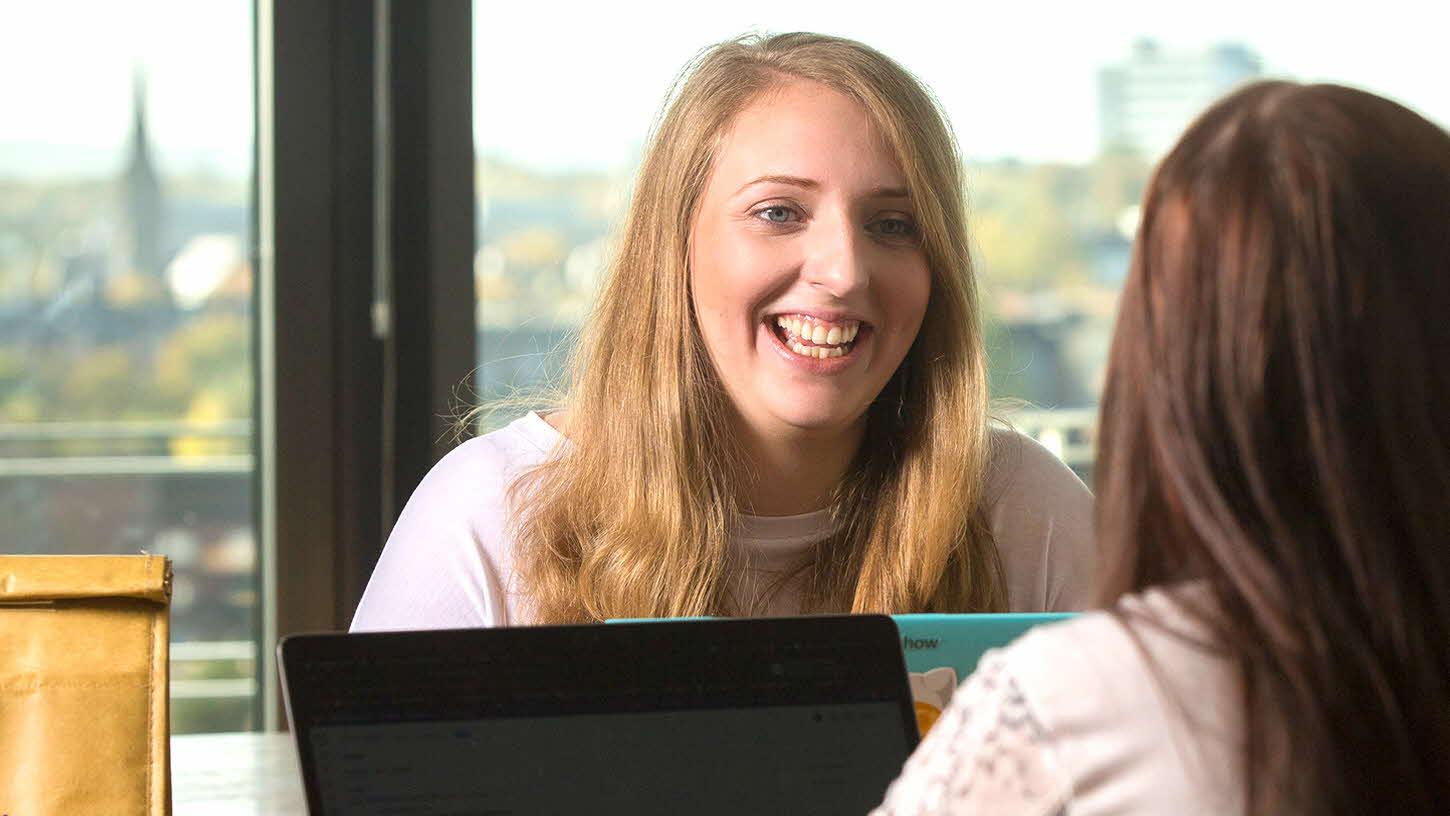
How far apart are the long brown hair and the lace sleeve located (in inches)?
3.4

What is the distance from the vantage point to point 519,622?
1.53 m

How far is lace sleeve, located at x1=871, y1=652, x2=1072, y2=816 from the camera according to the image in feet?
2.33

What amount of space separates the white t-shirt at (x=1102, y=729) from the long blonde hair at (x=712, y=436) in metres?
0.80

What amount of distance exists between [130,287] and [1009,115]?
1.48m

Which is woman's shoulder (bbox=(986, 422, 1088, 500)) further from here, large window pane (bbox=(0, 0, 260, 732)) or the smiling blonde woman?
large window pane (bbox=(0, 0, 260, 732))

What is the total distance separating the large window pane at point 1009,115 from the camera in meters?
2.75

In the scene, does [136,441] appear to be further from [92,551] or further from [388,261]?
[388,261]

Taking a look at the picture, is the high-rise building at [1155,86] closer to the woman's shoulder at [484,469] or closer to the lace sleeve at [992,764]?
the woman's shoulder at [484,469]

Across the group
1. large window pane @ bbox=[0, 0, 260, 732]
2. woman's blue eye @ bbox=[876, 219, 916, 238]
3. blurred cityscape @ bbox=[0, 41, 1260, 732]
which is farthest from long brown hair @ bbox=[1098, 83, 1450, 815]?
large window pane @ bbox=[0, 0, 260, 732]

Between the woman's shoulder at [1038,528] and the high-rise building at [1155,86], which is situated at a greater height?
the high-rise building at [1155,86]

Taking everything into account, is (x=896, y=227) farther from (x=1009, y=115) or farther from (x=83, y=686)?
(x=1009, y=115)

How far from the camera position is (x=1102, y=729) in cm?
70

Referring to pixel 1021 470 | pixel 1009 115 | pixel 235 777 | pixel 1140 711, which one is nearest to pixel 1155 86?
pixel 1009 115

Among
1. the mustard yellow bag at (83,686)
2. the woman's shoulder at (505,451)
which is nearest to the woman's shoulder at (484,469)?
the woman's shoulder at (505,451)
